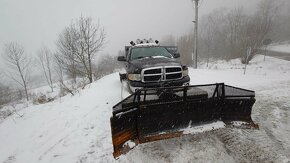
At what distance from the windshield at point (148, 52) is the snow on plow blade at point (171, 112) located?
9.97 ft

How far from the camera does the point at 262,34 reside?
63.8 ft

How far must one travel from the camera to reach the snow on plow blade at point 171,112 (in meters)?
3.21

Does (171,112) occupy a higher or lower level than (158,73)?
lower

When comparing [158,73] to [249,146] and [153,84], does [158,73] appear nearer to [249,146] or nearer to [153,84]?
[153,84]

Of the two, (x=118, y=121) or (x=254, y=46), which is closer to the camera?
(x=118, y=121)

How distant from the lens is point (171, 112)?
3.66 m

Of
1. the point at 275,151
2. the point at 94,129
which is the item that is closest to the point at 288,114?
the point at 275,151

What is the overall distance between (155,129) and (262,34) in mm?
21312

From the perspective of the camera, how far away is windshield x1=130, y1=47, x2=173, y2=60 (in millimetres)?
6664

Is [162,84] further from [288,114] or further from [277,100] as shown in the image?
[277,100]

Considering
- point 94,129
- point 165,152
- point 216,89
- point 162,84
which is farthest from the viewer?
point 162,84

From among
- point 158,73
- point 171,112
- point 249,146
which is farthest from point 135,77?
→ point 249,146

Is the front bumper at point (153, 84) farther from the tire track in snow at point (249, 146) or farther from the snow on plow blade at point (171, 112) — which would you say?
the tire track in snow at point (249, 146)

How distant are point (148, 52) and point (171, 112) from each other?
3675mm
